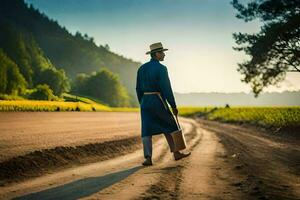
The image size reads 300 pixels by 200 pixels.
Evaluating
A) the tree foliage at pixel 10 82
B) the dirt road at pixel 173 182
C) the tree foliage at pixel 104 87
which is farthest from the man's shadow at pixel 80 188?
the tree foliage at pixel 104 87

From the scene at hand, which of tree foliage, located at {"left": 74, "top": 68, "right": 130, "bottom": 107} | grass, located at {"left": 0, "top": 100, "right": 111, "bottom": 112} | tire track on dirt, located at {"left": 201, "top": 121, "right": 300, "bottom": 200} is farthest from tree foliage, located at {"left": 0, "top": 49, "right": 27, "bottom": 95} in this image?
tire track on dirt, located at {"left": 201, "top": 121, "right": 300, "bottom": 200}

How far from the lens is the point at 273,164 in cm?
701

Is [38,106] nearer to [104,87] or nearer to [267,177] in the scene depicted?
[267,177]

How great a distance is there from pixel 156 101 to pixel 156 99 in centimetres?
4

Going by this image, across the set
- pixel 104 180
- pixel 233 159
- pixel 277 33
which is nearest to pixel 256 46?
pixel 277 33

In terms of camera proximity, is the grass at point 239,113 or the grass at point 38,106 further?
the grass at point 38,106

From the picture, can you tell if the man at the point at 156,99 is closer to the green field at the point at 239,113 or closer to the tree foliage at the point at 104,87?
the green field at the point at 239,113

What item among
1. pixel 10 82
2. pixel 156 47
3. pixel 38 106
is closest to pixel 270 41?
pixel 156 47

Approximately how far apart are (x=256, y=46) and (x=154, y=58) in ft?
56.5

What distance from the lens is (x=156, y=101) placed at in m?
7.29

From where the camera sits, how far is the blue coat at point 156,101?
23.6 ft

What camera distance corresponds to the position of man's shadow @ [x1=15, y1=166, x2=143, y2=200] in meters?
4.27

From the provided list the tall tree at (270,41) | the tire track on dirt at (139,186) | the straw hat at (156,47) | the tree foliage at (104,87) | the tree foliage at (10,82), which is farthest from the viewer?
the tree foliage at (104,87)

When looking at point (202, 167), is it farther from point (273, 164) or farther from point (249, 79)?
point (249, 79)
